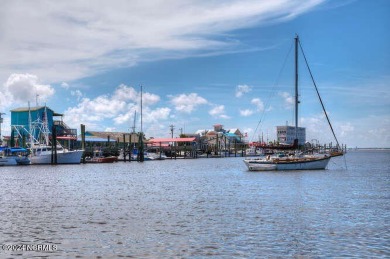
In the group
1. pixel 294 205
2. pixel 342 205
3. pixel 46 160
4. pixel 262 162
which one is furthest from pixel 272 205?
pixel 46 160

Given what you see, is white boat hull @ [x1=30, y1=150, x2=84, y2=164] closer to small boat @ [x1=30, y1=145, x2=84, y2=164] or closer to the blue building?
small boat @ [x1=30, y1=145, x2=84, y2=164]

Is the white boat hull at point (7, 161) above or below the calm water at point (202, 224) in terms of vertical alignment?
above

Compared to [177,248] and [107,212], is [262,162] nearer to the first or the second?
[107,212]

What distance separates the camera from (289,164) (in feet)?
245

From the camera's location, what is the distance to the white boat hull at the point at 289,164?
74.6 metres

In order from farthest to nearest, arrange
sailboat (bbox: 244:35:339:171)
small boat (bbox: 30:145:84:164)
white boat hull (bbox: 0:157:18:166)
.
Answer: small boat (bbox: 30:145:84:164) < white boat hull (bbox: 0:157:18:166) < sailboat (bbox: 244:35:339:171)

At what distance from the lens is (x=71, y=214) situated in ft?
101

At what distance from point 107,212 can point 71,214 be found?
2430 millimetres

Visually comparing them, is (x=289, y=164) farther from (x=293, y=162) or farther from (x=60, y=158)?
(x=60, y=158)

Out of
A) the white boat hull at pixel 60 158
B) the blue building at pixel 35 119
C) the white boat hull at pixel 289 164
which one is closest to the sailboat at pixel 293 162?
the white boat hull at pixel 289 164

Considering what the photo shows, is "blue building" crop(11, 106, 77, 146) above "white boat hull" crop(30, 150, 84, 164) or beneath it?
above

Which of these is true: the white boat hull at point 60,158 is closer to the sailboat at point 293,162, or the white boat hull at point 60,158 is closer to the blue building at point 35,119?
the blue building at point 35,119

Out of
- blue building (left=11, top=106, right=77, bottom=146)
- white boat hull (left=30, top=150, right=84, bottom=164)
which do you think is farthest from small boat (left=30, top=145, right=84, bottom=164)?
blue building (left=11, top=106, right=77, bottom=146)

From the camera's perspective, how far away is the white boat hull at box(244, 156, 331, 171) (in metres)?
74.6
